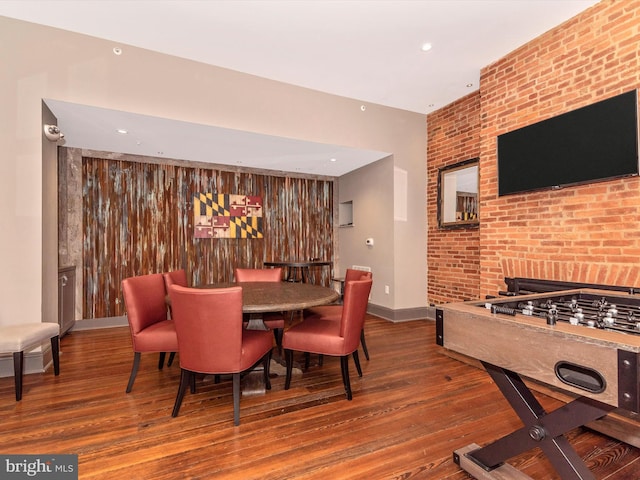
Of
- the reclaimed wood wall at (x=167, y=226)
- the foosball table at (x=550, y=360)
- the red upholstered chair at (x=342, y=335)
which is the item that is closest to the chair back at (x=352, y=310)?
the red upholstered chair at (x=342, y=335)

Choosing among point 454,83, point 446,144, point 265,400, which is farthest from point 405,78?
point 265,400

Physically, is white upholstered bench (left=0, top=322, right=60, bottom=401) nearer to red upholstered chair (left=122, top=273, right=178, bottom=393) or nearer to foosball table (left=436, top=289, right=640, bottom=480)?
red upholstered chair (left=122, top=273, right=178, bottom=393)

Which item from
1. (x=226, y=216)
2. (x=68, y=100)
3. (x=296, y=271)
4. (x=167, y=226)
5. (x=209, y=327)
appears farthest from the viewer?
(x=296, y=271)

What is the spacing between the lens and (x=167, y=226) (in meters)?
4.98

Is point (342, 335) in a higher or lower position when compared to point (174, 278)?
lower

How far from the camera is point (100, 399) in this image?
2426 millimetres

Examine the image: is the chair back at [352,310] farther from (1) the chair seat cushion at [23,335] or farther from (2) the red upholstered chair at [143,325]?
(1) the chair seat cushion at [23,335]

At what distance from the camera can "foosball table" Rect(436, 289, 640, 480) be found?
103 cm

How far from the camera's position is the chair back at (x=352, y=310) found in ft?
8.00

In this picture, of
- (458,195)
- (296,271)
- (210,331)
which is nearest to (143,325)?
(210,331)

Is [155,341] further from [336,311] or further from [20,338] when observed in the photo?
[336,311]

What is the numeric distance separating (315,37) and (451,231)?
10.0ft

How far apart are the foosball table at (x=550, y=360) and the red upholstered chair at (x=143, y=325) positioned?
204cm

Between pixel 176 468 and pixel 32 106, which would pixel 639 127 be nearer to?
pixel 176 468
